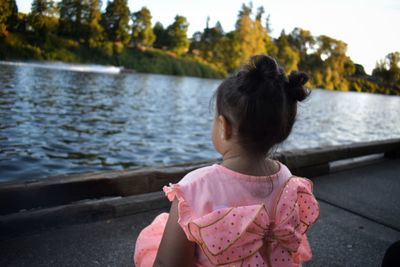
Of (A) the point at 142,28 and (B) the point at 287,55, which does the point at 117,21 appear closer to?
(A) the point at 142,28

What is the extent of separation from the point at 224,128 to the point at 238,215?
0.36 meters

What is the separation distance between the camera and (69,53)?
49406mm

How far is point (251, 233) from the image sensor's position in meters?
1.45

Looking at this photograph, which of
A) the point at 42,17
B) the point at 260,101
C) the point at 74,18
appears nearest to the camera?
the point at 260,101

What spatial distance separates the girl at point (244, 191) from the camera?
4.63ft

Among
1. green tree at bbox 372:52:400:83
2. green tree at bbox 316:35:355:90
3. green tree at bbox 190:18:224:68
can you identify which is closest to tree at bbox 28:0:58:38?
green tree at bbox 316:35:355:90

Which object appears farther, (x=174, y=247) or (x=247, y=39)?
(x=247, y=39)

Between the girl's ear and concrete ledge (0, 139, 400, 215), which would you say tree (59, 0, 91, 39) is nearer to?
concrete ledge (0, 139, 400, 215)

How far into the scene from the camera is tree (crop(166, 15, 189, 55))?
70.9 meters

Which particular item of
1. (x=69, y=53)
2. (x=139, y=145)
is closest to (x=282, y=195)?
(x=139, y=145)

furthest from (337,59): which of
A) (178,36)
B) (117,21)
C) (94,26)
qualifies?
(178,36)

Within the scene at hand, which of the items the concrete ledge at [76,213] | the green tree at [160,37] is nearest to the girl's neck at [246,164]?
the concrete ledge at [76,213]

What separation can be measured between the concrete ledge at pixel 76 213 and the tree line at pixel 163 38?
108 ft

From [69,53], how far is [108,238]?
51021 mm
